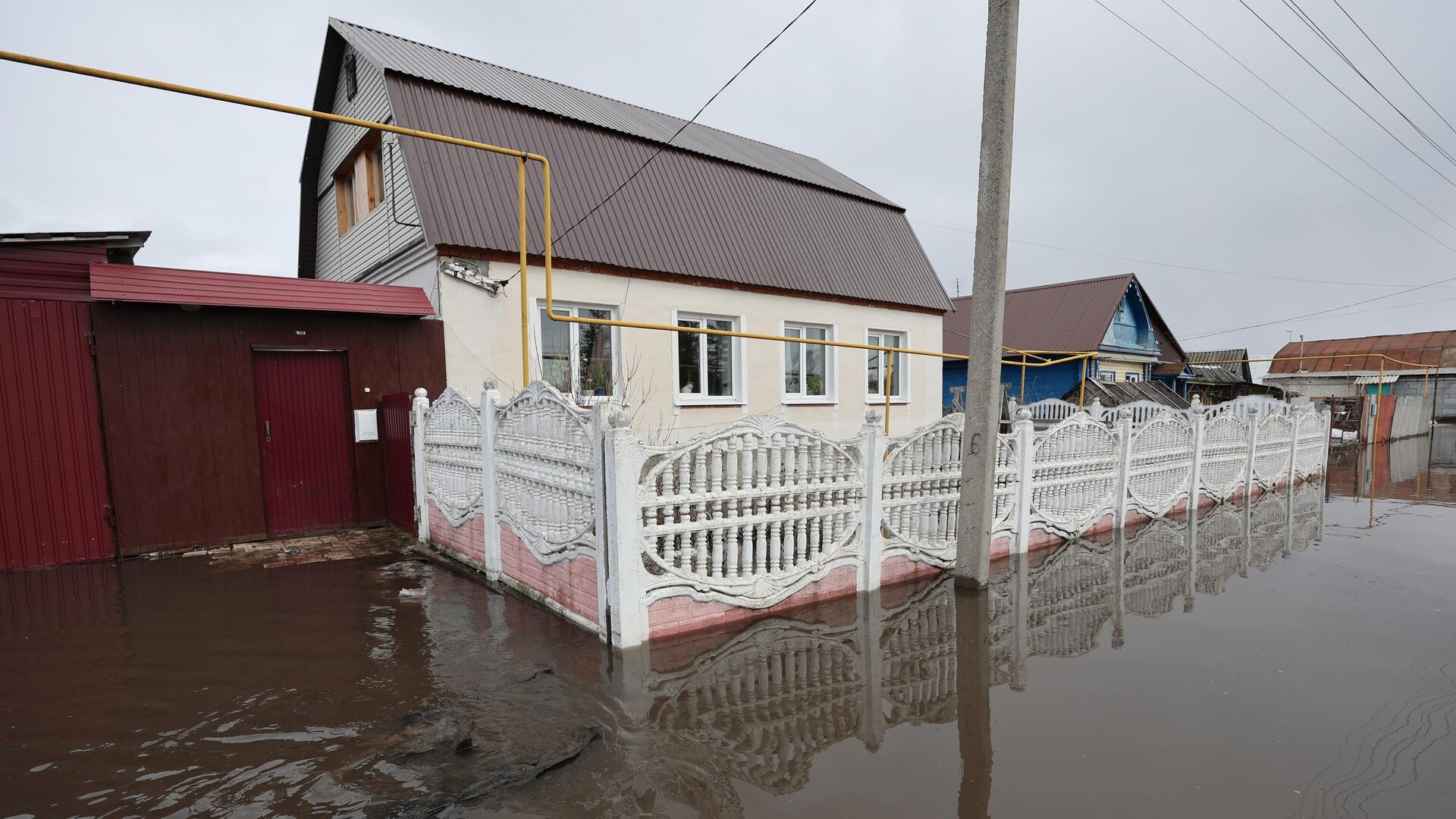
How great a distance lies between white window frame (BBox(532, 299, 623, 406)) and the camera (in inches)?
366

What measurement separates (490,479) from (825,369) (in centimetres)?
839

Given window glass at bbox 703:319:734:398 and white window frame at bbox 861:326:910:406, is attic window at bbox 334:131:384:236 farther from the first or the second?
white window frame at bbox 861:326:910:406

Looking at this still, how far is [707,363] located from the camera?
37.7ft

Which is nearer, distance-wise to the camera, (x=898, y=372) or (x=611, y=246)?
(x=611, y=246)

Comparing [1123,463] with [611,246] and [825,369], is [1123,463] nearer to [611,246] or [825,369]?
[825,369]

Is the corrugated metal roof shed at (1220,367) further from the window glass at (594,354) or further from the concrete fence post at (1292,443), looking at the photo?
the window glass at (594,354)

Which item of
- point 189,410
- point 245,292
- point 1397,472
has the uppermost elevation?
point 245,292

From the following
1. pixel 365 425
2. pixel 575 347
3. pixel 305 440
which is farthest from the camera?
pixel 575 347

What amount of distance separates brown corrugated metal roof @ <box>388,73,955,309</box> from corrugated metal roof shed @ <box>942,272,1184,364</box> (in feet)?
25.9

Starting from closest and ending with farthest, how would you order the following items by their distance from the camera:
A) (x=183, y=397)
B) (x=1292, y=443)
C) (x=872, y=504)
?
(x=872, y=504), (x=183, y=397), (x=1292, y=443)

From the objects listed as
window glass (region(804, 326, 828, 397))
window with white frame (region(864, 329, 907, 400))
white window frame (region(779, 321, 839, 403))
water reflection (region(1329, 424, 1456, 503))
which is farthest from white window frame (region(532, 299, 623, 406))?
water reflection (region(1329, 424, 1456, 503))

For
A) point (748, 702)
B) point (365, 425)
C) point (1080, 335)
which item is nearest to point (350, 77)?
point (365, 425)

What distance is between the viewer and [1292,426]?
11.6 metres

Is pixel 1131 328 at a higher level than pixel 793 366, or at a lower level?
higher
